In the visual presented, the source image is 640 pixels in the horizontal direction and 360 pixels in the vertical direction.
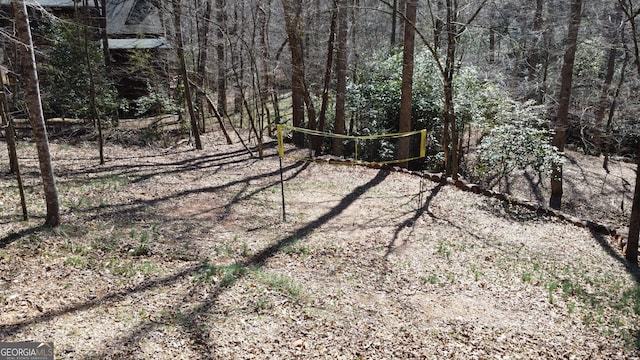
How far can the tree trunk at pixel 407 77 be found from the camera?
12.1 metres

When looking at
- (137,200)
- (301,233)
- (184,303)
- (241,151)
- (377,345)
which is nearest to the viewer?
(377,345)

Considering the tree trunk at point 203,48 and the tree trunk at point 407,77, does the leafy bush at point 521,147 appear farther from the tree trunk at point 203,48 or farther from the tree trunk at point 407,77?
the tree trunk at point 203,48

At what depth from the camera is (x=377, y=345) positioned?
16.4 feet

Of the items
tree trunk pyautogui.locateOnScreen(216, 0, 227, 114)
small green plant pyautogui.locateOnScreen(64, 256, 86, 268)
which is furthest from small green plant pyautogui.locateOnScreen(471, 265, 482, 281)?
tree trunk pyautogui.locateOnScreen(216, 0, 227, 114)

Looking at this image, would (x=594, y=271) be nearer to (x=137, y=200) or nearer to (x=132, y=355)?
(x=132, y=355)

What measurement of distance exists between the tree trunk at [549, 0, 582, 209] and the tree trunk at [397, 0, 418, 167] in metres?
4.22

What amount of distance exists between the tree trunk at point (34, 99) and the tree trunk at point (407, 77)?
8788mm

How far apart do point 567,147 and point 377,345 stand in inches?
775

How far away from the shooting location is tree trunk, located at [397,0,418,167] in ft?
39.6

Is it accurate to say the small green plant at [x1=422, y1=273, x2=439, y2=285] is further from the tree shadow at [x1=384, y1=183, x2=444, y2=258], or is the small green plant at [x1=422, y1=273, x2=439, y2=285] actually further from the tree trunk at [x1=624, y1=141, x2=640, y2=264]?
the tree trunk at [x1=624, y1=141, x2=640, y2=264]

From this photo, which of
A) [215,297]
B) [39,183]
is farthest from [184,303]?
[39,183]

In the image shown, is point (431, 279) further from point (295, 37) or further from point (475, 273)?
point (295, 37)

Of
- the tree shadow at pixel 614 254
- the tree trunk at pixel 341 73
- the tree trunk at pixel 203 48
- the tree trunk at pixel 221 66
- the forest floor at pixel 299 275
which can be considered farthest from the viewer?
the tree trunk at pixel 221 66

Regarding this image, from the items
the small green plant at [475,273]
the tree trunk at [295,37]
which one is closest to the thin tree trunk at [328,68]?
the tree trunk at [295,37]
